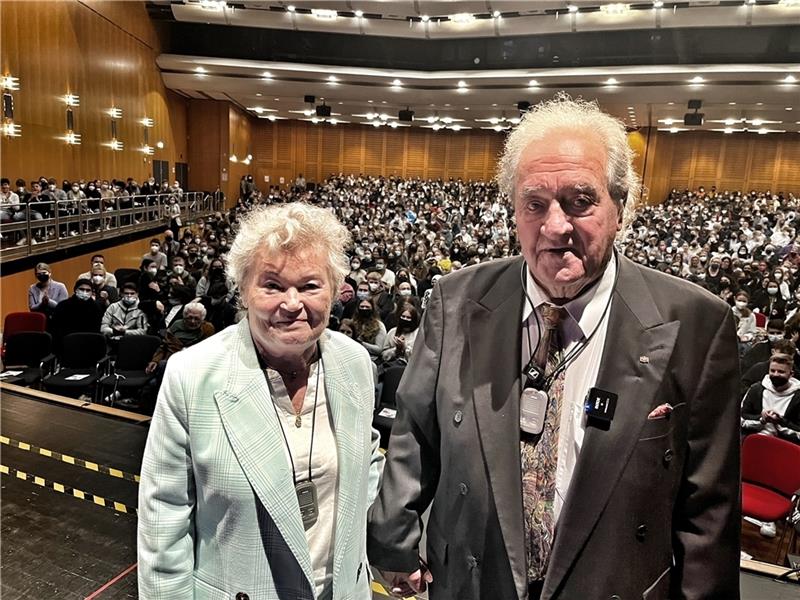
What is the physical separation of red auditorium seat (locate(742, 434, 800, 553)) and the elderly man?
3290 mm

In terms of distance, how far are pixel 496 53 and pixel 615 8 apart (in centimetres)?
363

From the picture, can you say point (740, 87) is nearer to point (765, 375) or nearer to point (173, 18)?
point (765, 375)

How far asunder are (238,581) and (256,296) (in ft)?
2.70

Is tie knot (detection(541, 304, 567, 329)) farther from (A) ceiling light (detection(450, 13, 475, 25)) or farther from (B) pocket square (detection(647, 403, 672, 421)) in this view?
(A) ceiling light (detection(450, 13, 475, 25))

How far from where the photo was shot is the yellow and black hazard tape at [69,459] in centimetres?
404

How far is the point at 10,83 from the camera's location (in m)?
12.0

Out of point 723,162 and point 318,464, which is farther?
point 723,162

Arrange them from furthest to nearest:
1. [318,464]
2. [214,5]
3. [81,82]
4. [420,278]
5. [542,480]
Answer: [214,5], [81,82], [420,278], [318,464], [542,480]

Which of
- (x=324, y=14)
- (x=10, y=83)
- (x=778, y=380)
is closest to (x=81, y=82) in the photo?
(x=10, y=83)

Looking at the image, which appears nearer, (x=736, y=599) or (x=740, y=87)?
(x=736, y=599)

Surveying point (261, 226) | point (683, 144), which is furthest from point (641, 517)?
point (683, 144)

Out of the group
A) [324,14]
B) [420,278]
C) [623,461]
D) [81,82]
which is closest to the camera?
[623,461]

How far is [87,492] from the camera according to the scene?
3824 millimetres

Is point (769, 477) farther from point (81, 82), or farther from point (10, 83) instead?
point (81, 82)
